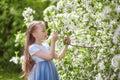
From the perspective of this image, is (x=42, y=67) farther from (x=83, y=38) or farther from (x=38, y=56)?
(x=83, y=38)

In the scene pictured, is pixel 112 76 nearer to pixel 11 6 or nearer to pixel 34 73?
pixel 34 73

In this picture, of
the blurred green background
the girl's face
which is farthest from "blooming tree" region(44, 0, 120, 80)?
the blurred green background

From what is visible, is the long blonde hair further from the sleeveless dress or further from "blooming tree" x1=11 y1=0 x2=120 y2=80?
"blooming tree" x1=11 y1=0 x2=120 y2=80

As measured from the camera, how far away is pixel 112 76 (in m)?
5.24

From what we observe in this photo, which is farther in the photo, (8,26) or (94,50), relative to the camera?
(8,26)

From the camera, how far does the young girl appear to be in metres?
5.27

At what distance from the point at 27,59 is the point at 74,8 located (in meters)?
0.92

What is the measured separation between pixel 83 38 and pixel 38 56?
781 millimetres

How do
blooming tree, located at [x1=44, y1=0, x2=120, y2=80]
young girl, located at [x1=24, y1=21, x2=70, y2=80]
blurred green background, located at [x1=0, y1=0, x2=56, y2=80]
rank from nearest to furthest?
young girl, located at [x1=24, y1=21, x2=70, y2=80]
blooming tree, located at [x1=44, y1=0, x2=120, y2=80]
blurred green background, located at [x1=0, y1=0, x2=56, y2=80]

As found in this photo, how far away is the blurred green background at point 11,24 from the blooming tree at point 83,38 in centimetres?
439

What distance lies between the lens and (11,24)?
10734 mm

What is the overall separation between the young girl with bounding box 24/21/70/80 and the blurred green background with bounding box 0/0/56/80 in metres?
4.87

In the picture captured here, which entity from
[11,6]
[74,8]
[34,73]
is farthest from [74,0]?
[11,6]

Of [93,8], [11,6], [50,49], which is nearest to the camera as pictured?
[50,49]
